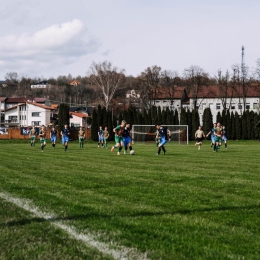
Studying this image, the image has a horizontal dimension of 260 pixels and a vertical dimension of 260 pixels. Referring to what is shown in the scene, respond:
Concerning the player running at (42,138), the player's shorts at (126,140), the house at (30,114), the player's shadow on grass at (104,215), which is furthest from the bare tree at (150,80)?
the player's shadow on grass at (104,215)

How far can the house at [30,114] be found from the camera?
117m

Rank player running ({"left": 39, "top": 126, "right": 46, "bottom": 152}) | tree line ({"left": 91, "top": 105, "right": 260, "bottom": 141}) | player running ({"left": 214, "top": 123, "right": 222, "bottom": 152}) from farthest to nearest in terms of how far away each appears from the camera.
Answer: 1. tree line ({"left": 91, "top": 105, "right": 260, "bottom": 141})
2. player running ({"left": 39, "top": 126, "right": 46, "bottom": 152})
3. player running ({"left": 214, "top": 123, "right": 222, "bottom": 152})

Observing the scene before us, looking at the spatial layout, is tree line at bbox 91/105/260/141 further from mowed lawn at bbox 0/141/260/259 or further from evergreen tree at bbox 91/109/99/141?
mowed lawn at bbox 0/141/260/259

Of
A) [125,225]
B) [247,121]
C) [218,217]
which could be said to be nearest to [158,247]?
[125,225]

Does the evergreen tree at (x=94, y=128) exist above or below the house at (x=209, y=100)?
below

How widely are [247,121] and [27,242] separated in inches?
2745

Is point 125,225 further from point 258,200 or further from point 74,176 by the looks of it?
point 74,176

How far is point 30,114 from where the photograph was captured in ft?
388

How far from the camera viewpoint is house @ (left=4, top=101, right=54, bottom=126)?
11725 cm

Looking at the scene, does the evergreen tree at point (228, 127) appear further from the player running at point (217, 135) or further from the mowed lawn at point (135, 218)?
the mowed lawn at point (135, 218)

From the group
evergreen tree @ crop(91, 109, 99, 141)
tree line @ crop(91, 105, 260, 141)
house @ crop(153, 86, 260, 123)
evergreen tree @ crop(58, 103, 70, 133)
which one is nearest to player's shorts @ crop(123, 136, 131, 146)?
evergreen tree @ crop(91, 109, 99, 141)

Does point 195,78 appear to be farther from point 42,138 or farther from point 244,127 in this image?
point 42,138

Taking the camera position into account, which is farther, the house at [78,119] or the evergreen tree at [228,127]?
the house at [78,119]

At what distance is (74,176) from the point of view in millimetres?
12703
